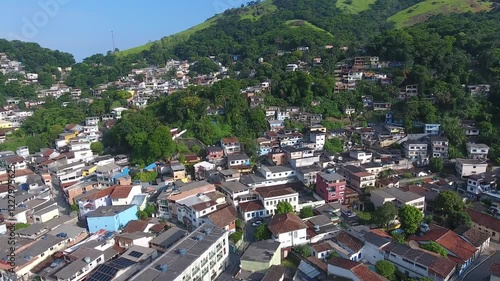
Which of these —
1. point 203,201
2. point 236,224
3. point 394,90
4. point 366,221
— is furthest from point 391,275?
point 394,90

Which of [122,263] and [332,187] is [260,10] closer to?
[332,187]

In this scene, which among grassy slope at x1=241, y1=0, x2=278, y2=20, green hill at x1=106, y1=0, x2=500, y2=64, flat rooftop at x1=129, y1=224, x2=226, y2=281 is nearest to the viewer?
flat rooftop at x1=129, y1=224, x2=226, y2=281

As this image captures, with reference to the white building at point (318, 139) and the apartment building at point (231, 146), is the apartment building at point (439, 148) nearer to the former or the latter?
the white building at point (318, 139)

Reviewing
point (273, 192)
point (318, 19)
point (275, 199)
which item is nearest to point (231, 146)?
point (273, 192)

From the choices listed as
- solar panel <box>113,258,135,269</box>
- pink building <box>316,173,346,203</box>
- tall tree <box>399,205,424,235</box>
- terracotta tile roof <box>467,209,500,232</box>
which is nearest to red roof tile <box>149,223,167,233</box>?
solar panel <box>113,258,135,269</box>

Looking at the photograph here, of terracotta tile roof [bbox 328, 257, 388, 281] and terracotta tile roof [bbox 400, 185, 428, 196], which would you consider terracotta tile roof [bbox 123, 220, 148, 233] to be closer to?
terracotta tile roof [bbox 328, 257, 388, 281]

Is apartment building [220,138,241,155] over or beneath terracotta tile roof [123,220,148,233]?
over
